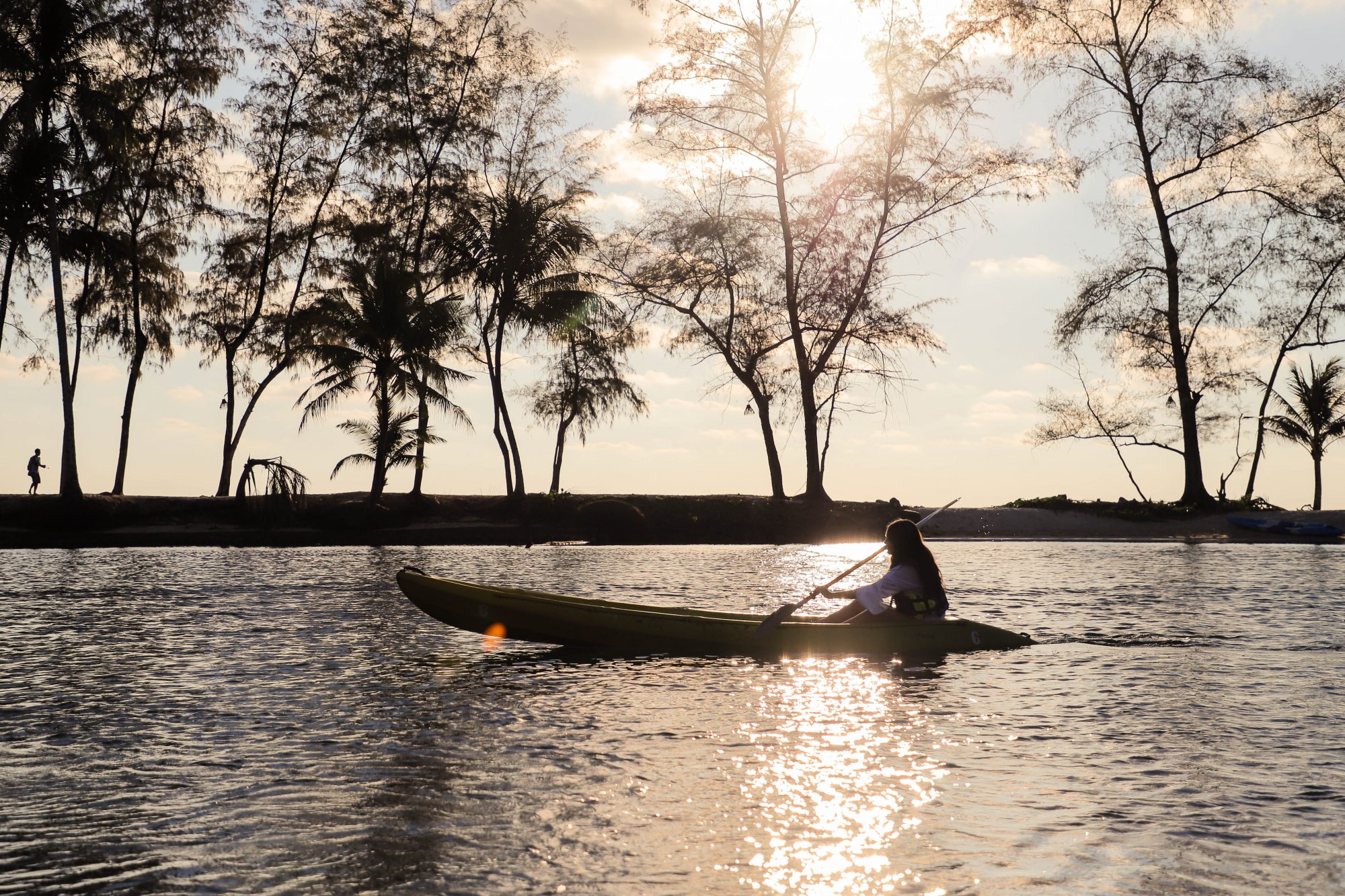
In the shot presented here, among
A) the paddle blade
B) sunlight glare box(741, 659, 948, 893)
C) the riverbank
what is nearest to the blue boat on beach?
the riverbank

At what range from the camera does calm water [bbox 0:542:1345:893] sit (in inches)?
218

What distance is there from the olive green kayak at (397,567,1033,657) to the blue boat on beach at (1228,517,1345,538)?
2764cm

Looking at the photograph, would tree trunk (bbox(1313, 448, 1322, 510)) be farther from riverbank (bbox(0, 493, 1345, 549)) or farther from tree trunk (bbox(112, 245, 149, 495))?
tree trunk (bbox(112, 245, 149, 495))

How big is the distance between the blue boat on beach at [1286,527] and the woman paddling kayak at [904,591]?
27.9 meters

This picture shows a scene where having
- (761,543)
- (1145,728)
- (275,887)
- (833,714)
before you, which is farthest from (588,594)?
(761,543)

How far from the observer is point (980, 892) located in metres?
5.14

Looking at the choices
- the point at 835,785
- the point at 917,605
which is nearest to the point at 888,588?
the point at 917,605

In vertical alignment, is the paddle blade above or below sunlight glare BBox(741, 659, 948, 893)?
above

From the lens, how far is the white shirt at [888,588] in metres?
12.7

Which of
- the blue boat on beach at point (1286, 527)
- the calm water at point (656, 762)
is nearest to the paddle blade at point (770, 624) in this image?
the calm water at point (656, 762)

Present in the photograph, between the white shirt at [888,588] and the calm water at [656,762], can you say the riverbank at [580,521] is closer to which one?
the calm water at [656,762]

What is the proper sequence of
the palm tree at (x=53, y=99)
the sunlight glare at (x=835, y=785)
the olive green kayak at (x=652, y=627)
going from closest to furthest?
1. the sunlight glare at (x=835, y=785)
2. the olive green kayak at (x=652, y=627)
3. the palm tree at (x=53, y=99)

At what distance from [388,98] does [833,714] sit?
116 ft

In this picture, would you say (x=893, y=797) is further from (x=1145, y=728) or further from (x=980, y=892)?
(x=1145, y=728)
